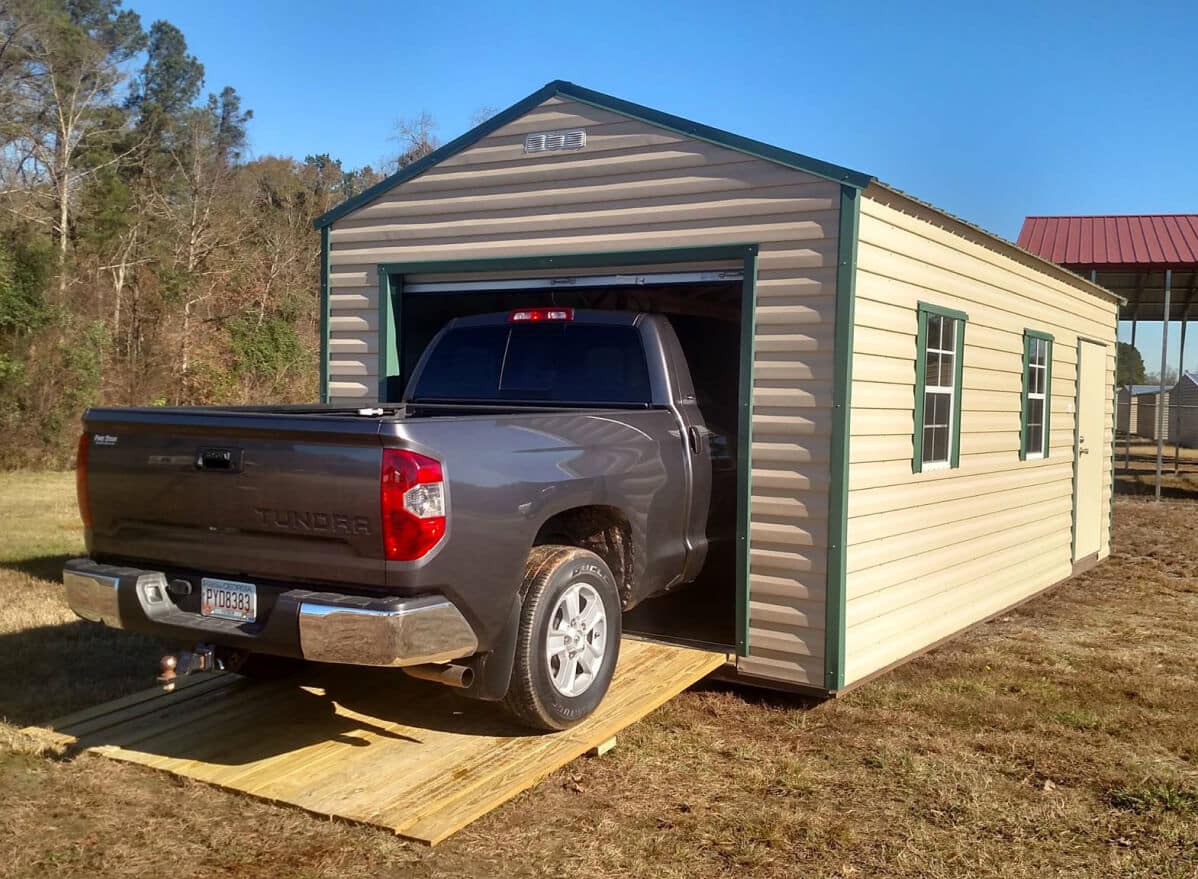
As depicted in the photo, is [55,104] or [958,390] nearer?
[958,390]

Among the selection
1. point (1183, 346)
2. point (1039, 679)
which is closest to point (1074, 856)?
point (1039, 679)

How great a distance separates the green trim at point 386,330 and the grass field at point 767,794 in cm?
247

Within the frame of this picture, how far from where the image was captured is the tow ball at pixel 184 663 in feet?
14.7

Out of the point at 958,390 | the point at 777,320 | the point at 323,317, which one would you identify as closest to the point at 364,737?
the point at 777,320

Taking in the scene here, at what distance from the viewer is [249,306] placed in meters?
30.2

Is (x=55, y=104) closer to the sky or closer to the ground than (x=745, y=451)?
closer to the sky

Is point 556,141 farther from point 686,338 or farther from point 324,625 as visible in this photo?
point 324,625

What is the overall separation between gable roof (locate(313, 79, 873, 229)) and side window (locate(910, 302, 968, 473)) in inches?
57.0

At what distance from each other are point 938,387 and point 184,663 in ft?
17.3

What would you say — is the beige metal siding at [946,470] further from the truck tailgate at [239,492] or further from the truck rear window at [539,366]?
the truck tailgate at [239,492]

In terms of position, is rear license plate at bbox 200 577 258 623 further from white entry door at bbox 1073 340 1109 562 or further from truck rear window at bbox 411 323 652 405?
white entry door at bbox 1073 340 1109 562

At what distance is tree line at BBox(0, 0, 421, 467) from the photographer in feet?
63.1

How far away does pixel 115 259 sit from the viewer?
2720 cm

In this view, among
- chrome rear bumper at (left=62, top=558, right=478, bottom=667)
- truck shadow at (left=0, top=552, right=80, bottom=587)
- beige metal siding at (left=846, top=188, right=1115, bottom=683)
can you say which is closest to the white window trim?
beige metal siding at (left=846, top=188, right=1115, bottom=683)
